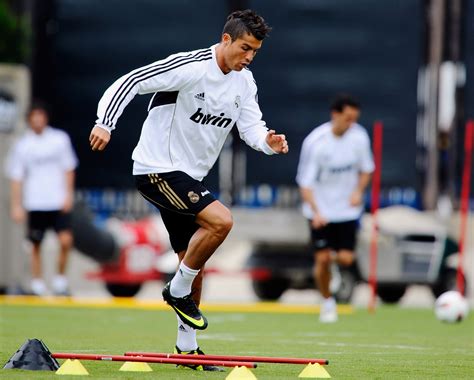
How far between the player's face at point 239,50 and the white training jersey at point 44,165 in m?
8.63

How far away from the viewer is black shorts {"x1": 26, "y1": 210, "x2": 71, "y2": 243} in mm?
16906

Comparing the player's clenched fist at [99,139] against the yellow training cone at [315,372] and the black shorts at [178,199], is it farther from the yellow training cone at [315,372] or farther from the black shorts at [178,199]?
the yellow training cone at [315,372]

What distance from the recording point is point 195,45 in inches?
813

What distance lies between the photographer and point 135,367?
7734mm

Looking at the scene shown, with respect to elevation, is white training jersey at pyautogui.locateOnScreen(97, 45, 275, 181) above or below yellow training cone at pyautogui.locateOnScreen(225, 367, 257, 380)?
above

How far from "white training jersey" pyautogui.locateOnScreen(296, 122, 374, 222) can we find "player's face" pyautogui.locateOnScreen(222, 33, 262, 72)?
20.0ft

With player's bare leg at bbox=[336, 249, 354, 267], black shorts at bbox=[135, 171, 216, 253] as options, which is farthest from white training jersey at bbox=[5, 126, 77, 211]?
black shorts at bbox=[135, 171, 216, 253]

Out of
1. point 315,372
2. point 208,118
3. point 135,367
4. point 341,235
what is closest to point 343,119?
point 341,235

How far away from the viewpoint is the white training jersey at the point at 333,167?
14.6 m

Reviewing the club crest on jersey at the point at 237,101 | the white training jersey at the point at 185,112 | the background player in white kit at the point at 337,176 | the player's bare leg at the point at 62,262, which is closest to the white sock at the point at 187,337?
the white training jersey at the point at 185,112

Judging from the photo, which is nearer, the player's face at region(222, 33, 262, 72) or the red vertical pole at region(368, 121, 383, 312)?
the player's face at region(222, 33, 262, 72)

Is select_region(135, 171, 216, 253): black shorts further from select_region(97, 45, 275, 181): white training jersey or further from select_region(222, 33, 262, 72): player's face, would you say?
select_region(222, 33, 262, 72): player's face

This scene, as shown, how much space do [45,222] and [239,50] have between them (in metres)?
8.94

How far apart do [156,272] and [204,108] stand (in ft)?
31.8
